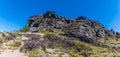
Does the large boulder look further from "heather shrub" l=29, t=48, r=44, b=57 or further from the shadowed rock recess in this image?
"heather shrub" l=29, t=48, r=44, b=57

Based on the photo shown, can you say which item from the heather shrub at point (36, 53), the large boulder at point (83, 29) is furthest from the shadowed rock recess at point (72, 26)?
the heather shrub at point (36, 53)

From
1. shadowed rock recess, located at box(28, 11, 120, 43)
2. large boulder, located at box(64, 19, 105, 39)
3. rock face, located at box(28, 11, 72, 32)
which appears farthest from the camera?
rock face, located at box(28, 11, 72, 32)

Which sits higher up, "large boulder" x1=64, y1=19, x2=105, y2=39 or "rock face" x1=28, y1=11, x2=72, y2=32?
"rock face" x1=28, y1=11, x2=72, y2=32

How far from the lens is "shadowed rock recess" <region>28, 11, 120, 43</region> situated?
2406 inches

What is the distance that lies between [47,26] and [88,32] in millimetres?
19921

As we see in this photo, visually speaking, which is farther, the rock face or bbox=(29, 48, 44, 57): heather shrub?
the rock face

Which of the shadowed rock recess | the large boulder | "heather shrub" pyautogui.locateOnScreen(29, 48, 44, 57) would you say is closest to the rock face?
the shadowed rock recess

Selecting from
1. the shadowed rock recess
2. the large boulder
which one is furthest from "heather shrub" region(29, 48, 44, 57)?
the large boulder

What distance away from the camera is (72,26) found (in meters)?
62.4

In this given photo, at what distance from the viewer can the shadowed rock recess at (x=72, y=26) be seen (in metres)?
61.1

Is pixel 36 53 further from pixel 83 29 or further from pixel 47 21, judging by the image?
pixel 47 21

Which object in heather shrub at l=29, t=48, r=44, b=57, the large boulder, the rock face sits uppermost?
the rock face

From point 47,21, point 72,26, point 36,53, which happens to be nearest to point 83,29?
point 72,26

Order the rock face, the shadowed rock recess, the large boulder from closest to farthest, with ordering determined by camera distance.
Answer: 1. the large boulder
2. the shadowed rock recess
3. the rock face
